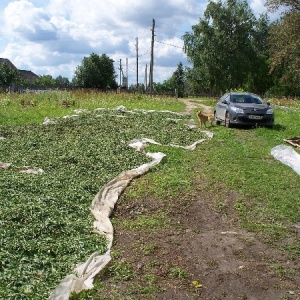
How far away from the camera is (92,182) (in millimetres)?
7871

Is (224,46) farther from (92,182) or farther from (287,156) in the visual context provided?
(92,182)

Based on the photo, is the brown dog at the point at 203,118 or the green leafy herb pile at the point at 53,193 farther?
the brown dog at the point at 203,118

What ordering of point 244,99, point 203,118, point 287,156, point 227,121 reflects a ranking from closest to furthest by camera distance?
1. point 287,156
2. point 203,118
3. point 227,121
4. point 244,99

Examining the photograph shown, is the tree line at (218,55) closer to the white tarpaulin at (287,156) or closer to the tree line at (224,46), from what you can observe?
the tree line at (224,46)

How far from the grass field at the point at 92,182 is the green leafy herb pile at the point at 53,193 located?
11 mm

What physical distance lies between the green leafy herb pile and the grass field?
1 cm

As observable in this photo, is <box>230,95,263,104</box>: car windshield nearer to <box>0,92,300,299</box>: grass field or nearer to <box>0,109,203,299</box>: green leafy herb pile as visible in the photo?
<box>0,92,300,299</box>: grass field

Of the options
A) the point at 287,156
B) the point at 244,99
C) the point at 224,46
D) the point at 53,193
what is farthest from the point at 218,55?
the point at 53,193

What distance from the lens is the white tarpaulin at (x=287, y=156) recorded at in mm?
9889

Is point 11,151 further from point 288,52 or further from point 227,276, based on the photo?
point 288,52

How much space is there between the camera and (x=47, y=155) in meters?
9.87

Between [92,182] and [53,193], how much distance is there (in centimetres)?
126

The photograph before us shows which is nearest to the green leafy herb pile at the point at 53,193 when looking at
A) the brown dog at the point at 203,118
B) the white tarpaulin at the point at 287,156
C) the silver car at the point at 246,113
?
the brown dog at the point at 203,118

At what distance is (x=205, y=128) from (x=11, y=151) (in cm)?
767
